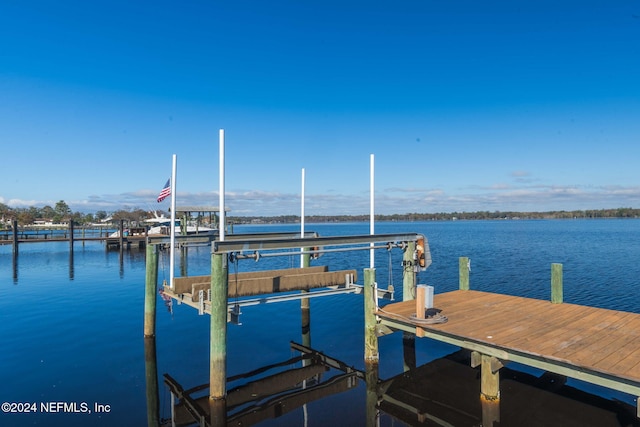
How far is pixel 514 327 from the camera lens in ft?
27.0

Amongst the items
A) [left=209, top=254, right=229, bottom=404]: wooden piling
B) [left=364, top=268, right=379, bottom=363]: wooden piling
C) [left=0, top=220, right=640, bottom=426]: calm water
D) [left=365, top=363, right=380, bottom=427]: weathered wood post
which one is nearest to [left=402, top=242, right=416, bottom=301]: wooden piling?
[left=0, top=220, right=640, bottom=426]: calm water

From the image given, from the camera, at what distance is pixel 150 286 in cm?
1209

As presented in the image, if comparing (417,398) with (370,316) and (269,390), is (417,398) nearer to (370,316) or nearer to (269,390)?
(370,316)

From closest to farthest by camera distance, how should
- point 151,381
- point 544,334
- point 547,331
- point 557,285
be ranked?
1. point 544,334
2. point 547,331
3. point 151,381
4. point 557,285

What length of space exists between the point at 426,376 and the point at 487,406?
247 centimetres

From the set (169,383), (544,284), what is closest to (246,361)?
(169,383)

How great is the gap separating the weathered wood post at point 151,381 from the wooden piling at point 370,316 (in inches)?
198

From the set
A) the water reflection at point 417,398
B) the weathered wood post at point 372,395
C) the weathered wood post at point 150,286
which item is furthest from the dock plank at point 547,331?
the weathered wood post at point 150,286

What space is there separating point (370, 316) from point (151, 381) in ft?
19.3

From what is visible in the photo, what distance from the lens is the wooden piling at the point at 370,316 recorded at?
9562 mm

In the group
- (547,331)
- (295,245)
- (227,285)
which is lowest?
(547,331)

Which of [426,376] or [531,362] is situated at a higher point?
[531,362]

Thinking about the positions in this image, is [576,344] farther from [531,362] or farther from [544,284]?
[544,284]

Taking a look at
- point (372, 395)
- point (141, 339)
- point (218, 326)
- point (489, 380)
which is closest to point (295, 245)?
point (218, 326)
